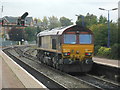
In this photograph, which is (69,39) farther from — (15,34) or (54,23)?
(54,23)

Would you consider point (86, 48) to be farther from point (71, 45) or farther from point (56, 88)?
point (56, 88)

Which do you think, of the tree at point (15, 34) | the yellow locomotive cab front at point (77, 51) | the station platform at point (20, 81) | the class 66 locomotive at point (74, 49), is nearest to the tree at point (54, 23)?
the tree at point (15, 34)

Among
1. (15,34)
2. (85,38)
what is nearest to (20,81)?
(85,38)

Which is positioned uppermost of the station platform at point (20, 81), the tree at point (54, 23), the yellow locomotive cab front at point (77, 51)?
the tree at point (54, 23)

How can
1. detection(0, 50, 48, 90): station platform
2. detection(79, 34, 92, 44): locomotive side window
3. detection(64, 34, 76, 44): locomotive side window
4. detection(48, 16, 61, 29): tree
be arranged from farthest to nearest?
1. detection(48, 16, 61, 29): tree
2. detection(79, 34, 92, 44): locomotive side window
3. detection(64, 34, 76, 44): locomotive side window
4. detection(0, 50, 48, 90): station platform

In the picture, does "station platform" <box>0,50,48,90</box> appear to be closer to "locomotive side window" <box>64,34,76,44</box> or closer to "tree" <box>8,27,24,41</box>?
"locomotive side window" <box>64,34,76,44</box>

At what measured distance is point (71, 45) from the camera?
18.2 meters

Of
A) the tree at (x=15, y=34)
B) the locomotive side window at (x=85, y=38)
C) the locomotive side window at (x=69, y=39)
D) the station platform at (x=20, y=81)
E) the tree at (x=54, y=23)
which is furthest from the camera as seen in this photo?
the tree at (x=54, y=23)

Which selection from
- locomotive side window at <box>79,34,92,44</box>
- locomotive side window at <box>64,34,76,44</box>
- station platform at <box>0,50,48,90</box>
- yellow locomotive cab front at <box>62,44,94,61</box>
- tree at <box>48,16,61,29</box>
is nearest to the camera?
station platform at <box>0,50,48,90</box>

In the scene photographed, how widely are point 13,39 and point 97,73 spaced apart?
87835 mm

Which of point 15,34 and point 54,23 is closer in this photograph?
point 15,34

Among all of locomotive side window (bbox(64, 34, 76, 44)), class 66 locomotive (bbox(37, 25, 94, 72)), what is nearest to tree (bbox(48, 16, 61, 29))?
class 66 locomotive (bbox(37, 25, 94, 72))

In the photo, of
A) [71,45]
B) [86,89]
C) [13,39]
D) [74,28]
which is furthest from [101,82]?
[13,39]

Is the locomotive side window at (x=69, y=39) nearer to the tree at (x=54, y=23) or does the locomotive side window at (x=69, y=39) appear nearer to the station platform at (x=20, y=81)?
the station platform at (x=20, y=81)
